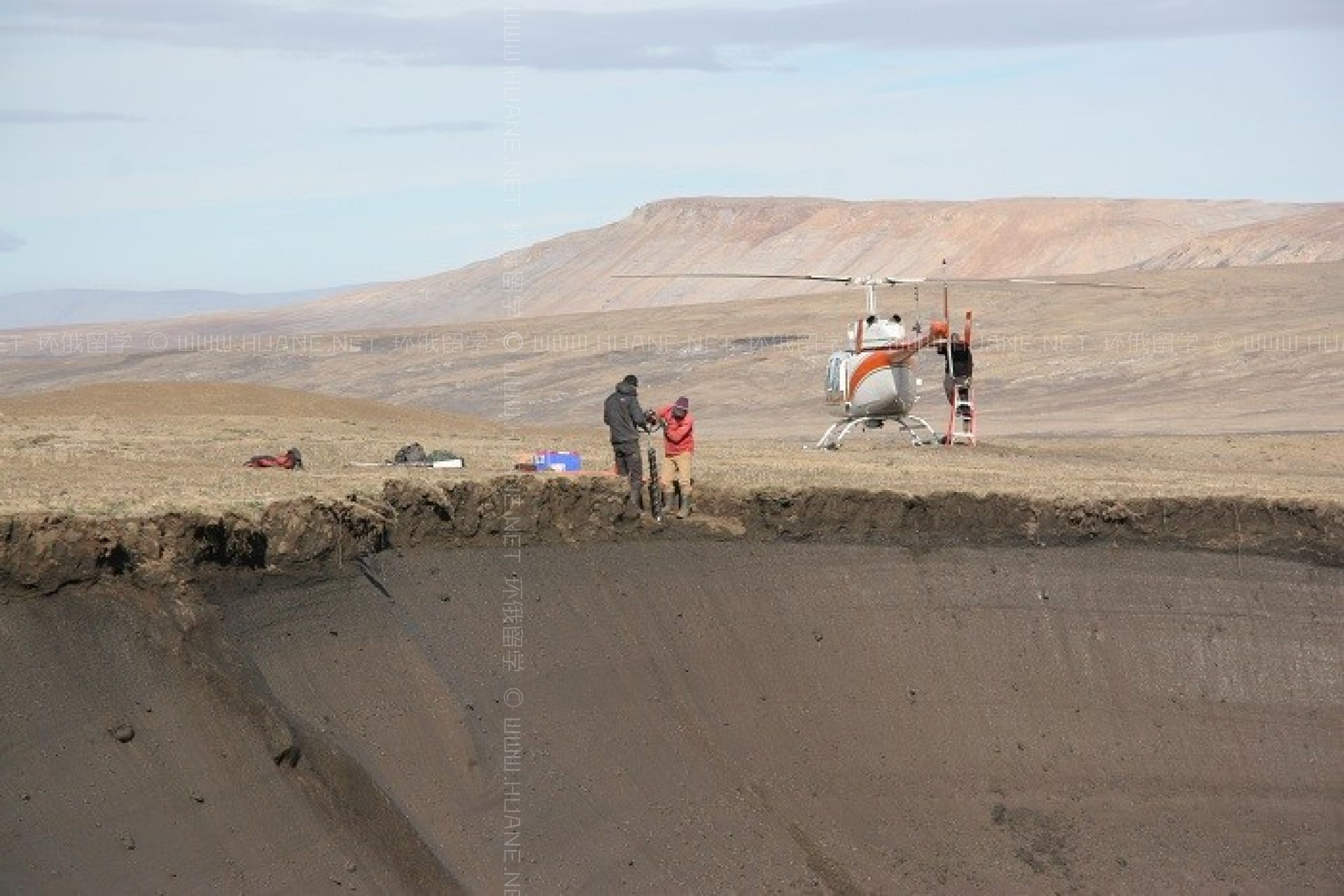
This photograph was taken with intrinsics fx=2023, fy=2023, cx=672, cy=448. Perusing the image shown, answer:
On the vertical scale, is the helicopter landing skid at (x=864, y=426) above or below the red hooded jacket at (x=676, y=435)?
below

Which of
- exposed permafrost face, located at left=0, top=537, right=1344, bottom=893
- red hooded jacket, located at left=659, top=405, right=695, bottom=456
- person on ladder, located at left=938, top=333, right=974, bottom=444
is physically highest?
red hooded jacket, located at left=659, top=405, right=695, bottom=456

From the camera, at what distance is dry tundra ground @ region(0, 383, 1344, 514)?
871 inches

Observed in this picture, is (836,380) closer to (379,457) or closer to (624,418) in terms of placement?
(379,457)

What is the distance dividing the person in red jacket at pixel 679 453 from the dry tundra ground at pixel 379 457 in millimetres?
849

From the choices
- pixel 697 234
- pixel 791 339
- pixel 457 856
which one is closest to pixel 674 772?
pixel 457 856

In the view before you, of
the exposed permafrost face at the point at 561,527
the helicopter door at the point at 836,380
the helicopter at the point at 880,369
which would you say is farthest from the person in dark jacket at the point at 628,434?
the helicopter door at the point at 836,380

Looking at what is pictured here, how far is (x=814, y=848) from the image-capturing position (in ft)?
62.4

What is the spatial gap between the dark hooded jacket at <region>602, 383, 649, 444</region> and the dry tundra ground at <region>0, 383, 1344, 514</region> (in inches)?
51.9

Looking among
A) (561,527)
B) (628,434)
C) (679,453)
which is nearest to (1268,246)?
(679,453)

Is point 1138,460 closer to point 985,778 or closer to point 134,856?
point 985,778

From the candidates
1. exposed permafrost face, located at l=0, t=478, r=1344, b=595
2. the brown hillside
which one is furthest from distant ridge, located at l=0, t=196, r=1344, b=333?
exposed permafrost face, located at l=0, t=478, r=1344, b=595

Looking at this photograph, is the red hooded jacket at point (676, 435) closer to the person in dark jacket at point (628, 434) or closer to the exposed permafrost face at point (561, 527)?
the person in dark jacket at point (628, 434)

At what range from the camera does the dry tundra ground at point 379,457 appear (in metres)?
22.1

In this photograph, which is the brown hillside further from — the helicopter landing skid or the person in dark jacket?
the person in dark jacket
